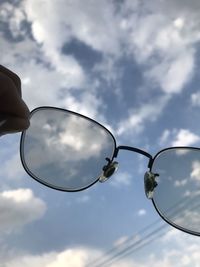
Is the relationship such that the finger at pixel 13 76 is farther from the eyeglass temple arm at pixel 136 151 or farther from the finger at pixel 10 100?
the eyeglass temple arm at pixel 136 151

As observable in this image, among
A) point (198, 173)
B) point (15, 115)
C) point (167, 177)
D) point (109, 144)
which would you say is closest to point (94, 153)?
point (109, 144)

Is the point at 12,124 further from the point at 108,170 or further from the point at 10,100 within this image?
the point at 108,170

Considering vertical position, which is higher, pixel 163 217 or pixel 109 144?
pixel 109 144

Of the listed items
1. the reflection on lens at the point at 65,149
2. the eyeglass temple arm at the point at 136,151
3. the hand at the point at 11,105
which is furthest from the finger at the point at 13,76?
the eyeglass temple arm at the point at 136,151

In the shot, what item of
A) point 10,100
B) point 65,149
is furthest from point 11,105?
point 65,149

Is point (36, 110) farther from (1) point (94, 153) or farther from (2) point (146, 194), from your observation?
(2) point (146, 194)

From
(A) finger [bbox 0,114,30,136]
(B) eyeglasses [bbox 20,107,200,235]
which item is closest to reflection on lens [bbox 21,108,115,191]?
(B) eyeglasses [bbox 20,107,200,235]
